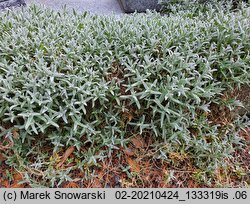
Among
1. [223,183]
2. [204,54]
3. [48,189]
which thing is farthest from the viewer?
[204,54]

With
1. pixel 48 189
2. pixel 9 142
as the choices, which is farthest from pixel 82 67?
pixel 48 189

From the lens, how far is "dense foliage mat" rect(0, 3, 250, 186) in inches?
73.1

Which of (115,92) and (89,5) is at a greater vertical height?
(89,5)

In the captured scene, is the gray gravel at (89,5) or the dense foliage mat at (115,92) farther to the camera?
the gray gravel at (89,5)

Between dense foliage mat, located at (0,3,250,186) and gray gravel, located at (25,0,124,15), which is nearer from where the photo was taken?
dense foliage mat, located at (0,3,250,186)

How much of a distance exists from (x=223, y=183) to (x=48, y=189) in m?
1.14

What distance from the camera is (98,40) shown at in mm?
2170

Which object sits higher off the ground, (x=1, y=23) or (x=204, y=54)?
(x=1, y=23)

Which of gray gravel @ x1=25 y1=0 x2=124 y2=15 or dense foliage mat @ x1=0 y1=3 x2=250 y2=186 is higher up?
gray gravel @ x1=25 y1=0 x2=124 y2=15

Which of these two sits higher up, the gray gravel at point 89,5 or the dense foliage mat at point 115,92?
the gray gravel at point 89,5

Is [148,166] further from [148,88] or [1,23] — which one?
[1,23]

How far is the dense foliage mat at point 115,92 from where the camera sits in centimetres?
186

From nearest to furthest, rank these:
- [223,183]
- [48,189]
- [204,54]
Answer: [48,189] < [223,183] < [204,54]

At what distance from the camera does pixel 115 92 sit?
6.40 feet
